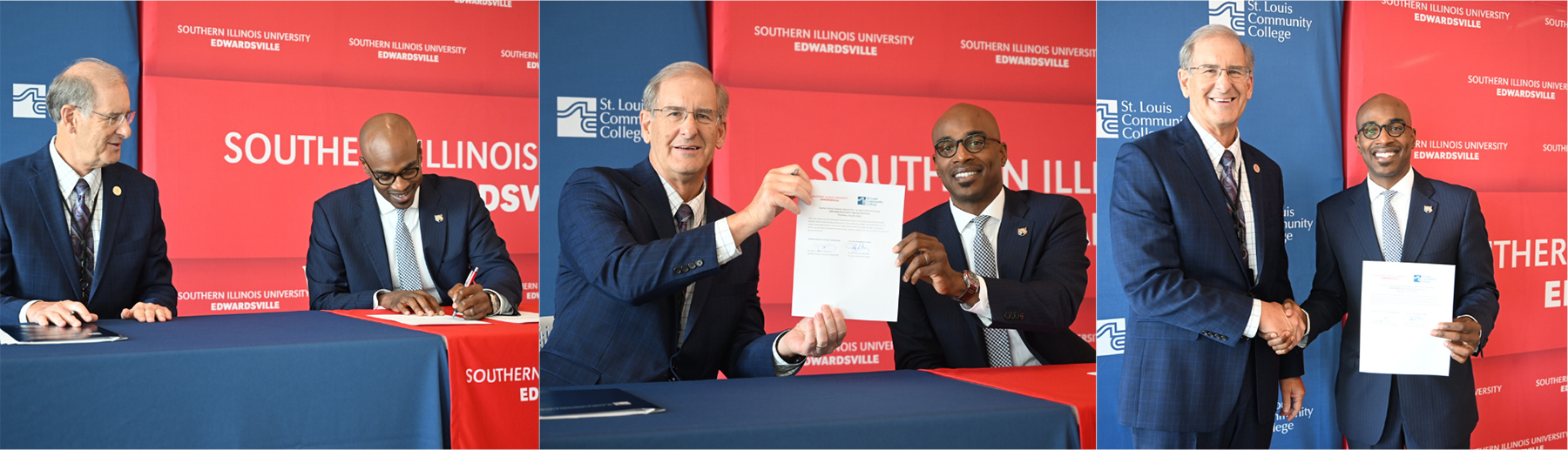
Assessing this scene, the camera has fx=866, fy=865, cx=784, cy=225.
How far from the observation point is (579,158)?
3463 mm

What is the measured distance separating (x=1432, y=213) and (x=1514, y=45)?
37.7 inches

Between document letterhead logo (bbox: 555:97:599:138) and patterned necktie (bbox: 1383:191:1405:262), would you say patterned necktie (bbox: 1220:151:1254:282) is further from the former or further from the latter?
document letterhead logo (bbox: 555:97:599:138)

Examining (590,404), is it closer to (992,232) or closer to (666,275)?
(666,275)

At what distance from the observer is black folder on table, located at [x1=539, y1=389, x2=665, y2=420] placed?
120 cm

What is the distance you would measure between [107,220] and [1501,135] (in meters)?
4.60

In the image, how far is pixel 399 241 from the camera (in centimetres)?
310

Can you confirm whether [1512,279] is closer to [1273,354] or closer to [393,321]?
[1273,354]

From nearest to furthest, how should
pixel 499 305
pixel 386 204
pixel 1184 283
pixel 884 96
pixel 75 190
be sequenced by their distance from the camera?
pixel 1184 283 < pixel 499 305 < pixel 75 190 < pixel 386 204 < pixel 884 96

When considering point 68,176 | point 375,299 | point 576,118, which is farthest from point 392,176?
point 68,176

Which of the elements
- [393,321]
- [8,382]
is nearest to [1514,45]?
[393,321]

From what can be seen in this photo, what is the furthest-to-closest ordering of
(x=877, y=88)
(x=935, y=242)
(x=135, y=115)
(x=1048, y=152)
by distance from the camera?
(x=1048, y=152), (x=877, y=88), (x=135, y=115), (x=935, y=242)

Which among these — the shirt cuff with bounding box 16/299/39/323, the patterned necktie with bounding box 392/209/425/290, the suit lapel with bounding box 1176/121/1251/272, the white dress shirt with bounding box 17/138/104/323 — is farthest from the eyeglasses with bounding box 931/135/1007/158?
the white dress shirt with bounding box 17/138/104/323

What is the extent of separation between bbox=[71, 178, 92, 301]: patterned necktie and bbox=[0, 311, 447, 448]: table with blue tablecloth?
32.4 inches

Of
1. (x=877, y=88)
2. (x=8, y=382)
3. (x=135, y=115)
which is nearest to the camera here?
(x=8, y=382)
